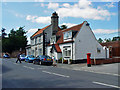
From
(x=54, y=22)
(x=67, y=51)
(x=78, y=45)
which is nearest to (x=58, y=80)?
(x=78, y=45)

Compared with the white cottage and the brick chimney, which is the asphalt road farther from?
the brick chimney

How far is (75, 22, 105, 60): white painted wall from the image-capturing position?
1013 inches

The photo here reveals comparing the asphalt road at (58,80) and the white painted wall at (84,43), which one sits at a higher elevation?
the white painted wall at (84,43)

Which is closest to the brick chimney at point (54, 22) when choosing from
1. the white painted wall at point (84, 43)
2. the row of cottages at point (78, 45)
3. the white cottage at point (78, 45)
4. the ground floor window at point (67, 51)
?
the row of cottages at point (78, 45)

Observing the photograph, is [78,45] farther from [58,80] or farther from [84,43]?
[58,80]

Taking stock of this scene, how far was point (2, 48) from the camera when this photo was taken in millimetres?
59594

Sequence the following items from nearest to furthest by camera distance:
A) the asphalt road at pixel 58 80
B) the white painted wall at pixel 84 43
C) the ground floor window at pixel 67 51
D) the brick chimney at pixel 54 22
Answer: the asphalt road at pixel 58 80 < the white painted wall at pixel 84 43 < the ground floor window at pixel 67 51 < the brick chimney at pixel 54 22

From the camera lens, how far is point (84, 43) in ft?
88.3

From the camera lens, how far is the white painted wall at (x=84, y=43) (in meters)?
25.7

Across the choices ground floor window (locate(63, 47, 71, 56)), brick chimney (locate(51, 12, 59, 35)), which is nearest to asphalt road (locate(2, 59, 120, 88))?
ground floor window (locate(63, 47, 71, 56))

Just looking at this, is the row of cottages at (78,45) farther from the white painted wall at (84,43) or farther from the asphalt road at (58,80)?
the asphalt road at (58,80)

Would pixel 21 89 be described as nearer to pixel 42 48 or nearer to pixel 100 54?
pixel 100 54

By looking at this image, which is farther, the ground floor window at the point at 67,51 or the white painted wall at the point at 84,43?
the ground floor window at the point at 67,51

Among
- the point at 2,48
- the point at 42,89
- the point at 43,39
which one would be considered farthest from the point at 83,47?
the point at 2,48
